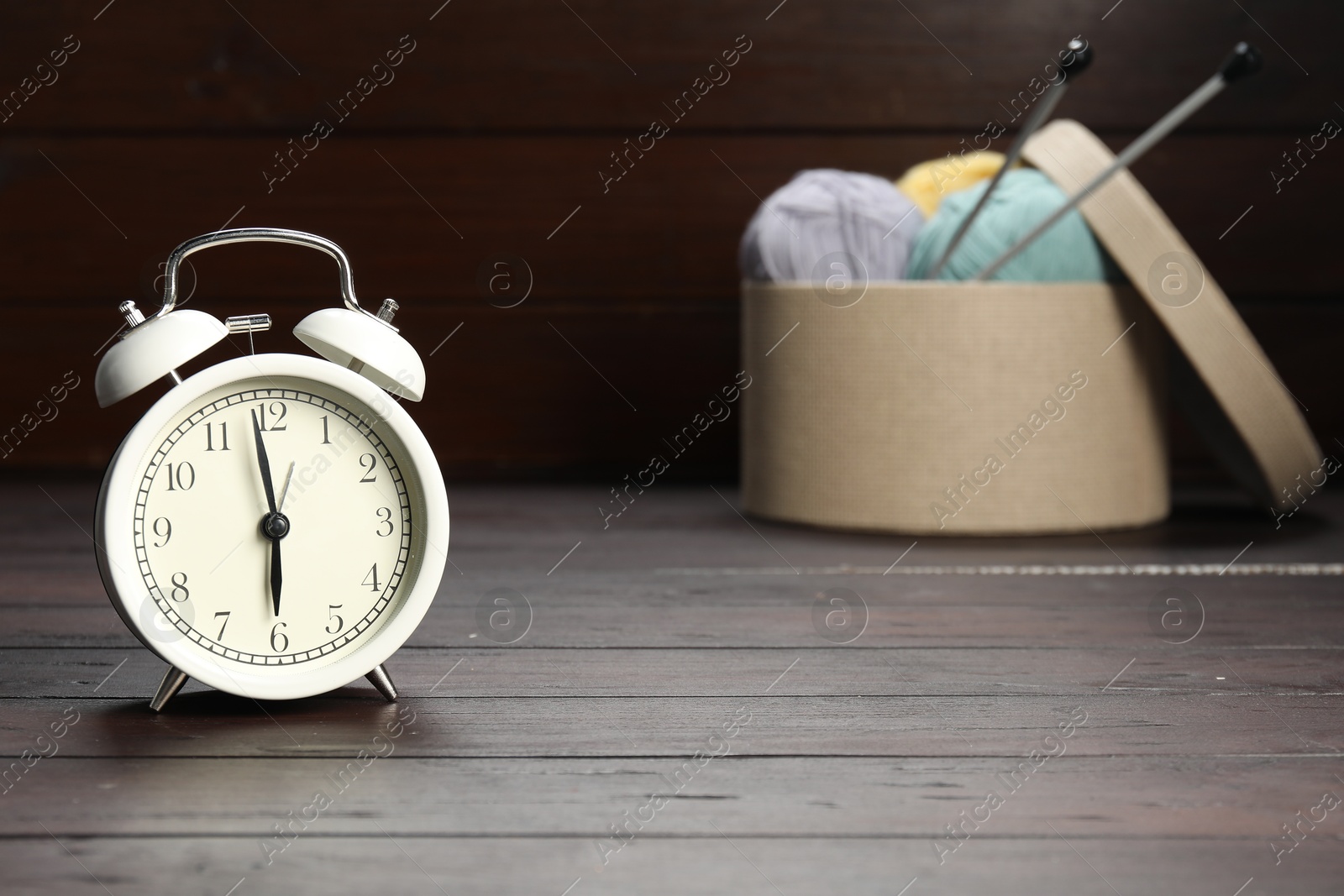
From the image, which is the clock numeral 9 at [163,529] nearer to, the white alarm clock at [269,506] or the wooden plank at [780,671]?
the white alarm clock at [269,506]

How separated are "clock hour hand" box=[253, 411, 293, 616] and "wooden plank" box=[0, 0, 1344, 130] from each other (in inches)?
50.1

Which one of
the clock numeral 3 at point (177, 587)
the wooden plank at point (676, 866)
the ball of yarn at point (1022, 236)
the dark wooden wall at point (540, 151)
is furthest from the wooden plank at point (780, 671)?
the dark wooden wall at point (540, 151)

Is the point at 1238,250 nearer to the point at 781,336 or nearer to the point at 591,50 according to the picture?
the point at 781,336

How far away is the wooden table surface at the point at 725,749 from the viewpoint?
541mm

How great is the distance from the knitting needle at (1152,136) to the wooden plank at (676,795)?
2.54 feet

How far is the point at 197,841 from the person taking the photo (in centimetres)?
56

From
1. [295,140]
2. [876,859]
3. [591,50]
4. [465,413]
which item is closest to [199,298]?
[295,140]

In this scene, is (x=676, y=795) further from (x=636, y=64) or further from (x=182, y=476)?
(x=636, y=64)

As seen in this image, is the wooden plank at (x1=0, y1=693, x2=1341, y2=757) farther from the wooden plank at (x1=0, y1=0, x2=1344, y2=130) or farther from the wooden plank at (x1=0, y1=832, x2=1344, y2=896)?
the wooden plank at (x1=0, y1=0, x2=1344, y2=130)

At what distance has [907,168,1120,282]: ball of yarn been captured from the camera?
1.42 metres

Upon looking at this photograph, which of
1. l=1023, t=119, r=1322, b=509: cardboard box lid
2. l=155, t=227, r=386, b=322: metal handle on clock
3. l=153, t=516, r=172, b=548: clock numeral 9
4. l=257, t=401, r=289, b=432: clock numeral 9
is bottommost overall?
l=1023, t=119, r=1322, b=509: cardboard box lid

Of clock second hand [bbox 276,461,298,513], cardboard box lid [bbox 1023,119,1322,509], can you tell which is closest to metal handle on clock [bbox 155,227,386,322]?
clock second hand [bbox 276,461,298,513]

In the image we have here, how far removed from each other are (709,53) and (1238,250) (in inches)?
32.5

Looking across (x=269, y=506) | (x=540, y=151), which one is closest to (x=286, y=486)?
(x=269, y=506)
